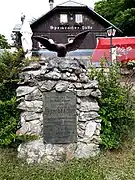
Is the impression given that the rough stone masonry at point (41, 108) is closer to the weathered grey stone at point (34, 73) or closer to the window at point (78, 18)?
the weathered grey stone at point (34, 73)

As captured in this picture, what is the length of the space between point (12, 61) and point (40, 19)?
61.3ft

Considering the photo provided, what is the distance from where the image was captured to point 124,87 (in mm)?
8055

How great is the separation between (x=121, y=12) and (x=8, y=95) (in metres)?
20.4

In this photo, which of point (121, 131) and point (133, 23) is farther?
point (133, 23)

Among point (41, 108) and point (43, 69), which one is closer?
point (41, 108)

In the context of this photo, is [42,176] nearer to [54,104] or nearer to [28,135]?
[28,135]

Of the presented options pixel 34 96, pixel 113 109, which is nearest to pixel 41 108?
pixel 34 96

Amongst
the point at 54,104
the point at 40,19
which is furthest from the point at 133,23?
the point at 54,104

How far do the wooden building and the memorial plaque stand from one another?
65.6ft

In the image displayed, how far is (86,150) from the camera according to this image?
6.68m

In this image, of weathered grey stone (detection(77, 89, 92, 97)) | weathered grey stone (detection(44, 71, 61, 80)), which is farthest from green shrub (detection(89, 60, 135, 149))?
weathered grey stone (detection(44, 71, 61, 80))

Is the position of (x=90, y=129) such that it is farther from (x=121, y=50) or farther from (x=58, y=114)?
(x=121, y=50)

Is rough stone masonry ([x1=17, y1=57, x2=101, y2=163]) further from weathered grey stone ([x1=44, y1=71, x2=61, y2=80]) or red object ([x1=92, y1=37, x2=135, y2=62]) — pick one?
red object ([x1=92, y1=37, x2=135, y2=62])

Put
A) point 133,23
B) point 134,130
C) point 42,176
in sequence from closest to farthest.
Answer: point 42,176, point 134,130, point 133,23
